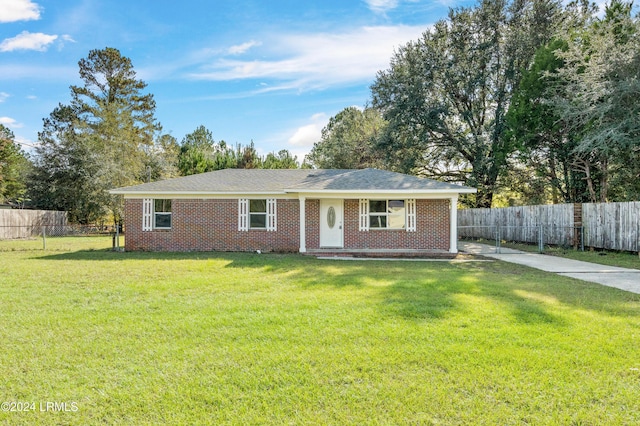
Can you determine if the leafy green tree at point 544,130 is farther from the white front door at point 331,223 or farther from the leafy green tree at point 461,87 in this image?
the white front door at point 331,223

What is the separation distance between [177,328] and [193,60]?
56.8 feet

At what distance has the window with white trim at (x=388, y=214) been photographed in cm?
1486

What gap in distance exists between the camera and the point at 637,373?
12.2 ft

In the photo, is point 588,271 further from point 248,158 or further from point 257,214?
point 248,158

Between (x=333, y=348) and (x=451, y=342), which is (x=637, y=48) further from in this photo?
(x=333, y=348)

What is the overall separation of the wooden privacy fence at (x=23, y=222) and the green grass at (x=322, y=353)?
1978 cm

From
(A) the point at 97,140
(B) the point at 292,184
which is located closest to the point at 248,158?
(A) the point at 97,140

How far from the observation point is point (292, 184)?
52.1ft

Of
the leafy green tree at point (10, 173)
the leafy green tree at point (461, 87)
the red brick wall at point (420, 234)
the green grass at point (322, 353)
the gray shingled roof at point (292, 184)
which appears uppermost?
the leafy green tree at point (461, 87)

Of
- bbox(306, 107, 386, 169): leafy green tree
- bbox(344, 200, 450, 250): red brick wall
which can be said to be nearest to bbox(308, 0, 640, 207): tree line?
bbox(306, 107, 386, 169): leafy green tree

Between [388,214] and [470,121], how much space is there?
48.3 feet

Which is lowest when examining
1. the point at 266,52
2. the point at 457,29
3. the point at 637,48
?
the point at 637,48

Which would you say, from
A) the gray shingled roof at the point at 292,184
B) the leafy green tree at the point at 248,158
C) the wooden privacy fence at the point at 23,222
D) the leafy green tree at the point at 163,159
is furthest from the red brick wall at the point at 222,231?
the leafy green tree at the point at 248,158

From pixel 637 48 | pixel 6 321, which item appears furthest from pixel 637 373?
pixel 637 48
